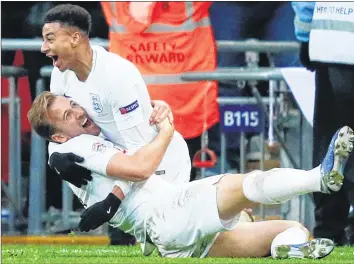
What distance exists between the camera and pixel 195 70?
11.9m

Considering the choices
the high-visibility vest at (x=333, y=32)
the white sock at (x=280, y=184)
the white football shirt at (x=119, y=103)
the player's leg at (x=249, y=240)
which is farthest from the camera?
the high-visibility vest at (x=333, y=32)

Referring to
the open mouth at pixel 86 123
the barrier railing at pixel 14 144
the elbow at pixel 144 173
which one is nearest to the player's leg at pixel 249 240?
the elbow at pixel 144 173

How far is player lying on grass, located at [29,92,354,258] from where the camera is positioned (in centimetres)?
829

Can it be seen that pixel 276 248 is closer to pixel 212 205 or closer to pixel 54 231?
pixel 212 205

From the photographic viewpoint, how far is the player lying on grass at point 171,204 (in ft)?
27.2

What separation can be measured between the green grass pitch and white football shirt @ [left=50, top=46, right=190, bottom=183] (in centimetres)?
69

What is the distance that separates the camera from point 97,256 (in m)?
9.20

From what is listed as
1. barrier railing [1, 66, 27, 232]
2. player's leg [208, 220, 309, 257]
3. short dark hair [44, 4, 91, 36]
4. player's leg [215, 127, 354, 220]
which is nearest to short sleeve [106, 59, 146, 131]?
short dark hair [44, 4, 91, 36]

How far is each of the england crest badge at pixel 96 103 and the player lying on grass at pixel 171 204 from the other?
0.33ft

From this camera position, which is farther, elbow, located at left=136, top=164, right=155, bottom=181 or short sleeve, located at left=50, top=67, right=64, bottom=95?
short sleeve, located at left=50, top=67, right=64, bottom=95

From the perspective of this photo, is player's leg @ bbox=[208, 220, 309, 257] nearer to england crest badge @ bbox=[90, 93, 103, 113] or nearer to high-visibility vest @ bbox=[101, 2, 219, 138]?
england crest badge @ bbox=[90, 93, 103, 113]

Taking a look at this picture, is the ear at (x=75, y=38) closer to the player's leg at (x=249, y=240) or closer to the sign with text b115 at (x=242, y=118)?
the player's leg at (x=249, y=240)

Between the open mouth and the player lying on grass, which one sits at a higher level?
the open mouth

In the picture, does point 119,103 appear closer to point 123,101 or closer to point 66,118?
point 123,101
